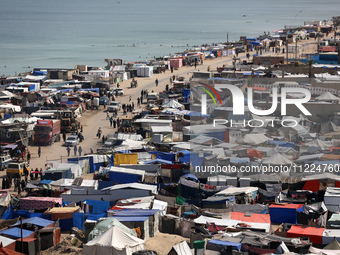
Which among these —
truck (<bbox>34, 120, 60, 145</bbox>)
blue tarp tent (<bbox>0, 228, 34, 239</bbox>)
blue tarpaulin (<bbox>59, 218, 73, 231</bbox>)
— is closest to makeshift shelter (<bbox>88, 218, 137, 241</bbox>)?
blue tarp tent (<bbox>0, 228, 34, 239</bbox>)

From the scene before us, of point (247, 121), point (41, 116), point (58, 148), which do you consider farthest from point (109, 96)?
point (247, 121)

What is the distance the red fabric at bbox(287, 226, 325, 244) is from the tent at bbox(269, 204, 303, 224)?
162 centimetres

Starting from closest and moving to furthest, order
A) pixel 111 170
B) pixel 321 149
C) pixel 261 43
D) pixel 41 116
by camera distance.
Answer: pixel 111 170 < pixel 321 149 < pixel 41 116 < pixel 261 43

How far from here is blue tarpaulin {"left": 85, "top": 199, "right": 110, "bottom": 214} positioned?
1529 centimetres

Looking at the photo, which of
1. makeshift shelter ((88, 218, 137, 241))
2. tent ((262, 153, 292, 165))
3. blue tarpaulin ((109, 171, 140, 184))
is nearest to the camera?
makeshift shelter ((88, 218, 137, 241))

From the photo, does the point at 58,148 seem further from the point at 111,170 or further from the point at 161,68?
the point at 161,68

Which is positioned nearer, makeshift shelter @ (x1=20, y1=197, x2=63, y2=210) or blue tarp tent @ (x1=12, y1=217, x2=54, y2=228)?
blue tarp tent @ (x1=12, y1=217, x2=54, y2=228)

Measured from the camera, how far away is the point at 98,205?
50.8 ft

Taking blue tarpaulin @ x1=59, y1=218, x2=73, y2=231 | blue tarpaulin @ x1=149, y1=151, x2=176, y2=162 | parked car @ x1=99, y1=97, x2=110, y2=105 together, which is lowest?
blue tarpaulin @ x1=59, y1=218, x2=73, y2=231

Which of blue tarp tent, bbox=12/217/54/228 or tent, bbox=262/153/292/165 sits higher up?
tent, bbox=262/153/292/165

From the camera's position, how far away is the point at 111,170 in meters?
17.9

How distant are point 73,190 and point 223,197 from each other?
4063 mm

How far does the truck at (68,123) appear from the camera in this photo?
2767 centimetres

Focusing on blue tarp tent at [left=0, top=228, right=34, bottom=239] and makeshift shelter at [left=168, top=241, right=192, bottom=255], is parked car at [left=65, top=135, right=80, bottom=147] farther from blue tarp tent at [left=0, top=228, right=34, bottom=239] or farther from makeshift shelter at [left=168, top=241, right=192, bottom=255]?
makeshift shelter at [left=168, top=241, right=192, bottom=255]
